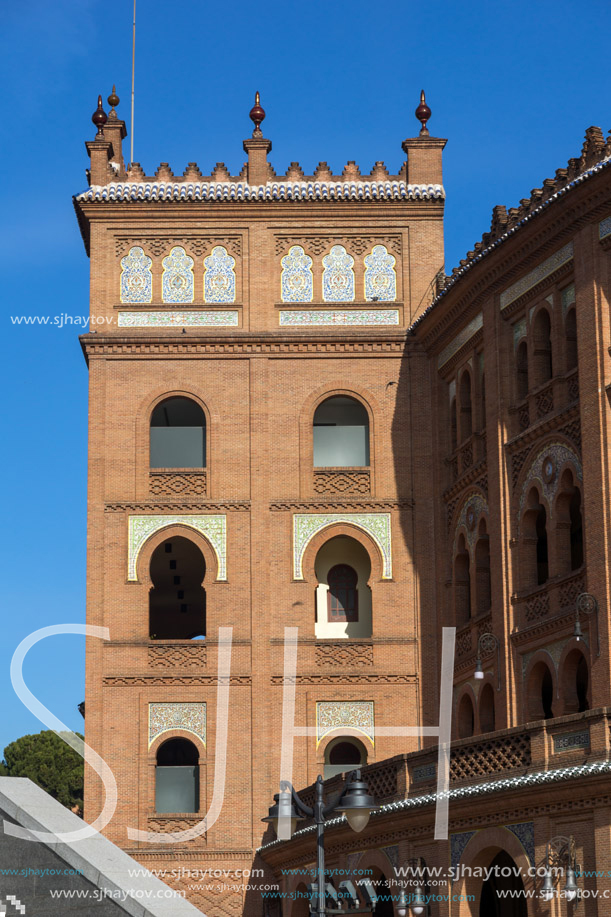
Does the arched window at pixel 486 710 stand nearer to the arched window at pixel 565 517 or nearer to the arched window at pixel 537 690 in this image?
Answer: the arched window at pixel 537 690

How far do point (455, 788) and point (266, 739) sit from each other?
11.1 metres

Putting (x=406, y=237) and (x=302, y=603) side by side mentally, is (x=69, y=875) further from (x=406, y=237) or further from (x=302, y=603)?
(x=406, y=237)

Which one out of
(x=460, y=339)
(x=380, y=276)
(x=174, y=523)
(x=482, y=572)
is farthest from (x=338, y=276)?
(x=482, y=572)

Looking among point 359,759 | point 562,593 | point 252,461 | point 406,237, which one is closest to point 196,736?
point 359,759

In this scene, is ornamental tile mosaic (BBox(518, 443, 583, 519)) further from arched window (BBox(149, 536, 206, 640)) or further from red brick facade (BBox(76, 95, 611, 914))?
arched window (BBox(149, 536, 206, 640))

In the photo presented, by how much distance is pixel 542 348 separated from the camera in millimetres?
28969

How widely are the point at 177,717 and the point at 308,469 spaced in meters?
6.22

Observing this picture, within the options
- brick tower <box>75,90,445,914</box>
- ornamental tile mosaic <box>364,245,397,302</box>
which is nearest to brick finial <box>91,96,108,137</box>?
brick tower <box>75,90,445,914</box>

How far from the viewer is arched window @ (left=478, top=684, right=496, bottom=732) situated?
99.1ft

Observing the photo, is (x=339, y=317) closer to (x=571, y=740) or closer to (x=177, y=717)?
(x=177, y=717)

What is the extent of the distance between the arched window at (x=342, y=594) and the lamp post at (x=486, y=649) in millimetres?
5159

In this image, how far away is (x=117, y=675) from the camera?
111 ft

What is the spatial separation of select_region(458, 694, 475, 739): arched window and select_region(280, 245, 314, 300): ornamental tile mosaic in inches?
398

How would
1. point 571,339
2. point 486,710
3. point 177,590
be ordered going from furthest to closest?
point 177,590 → point 486,710 → point 571,339
